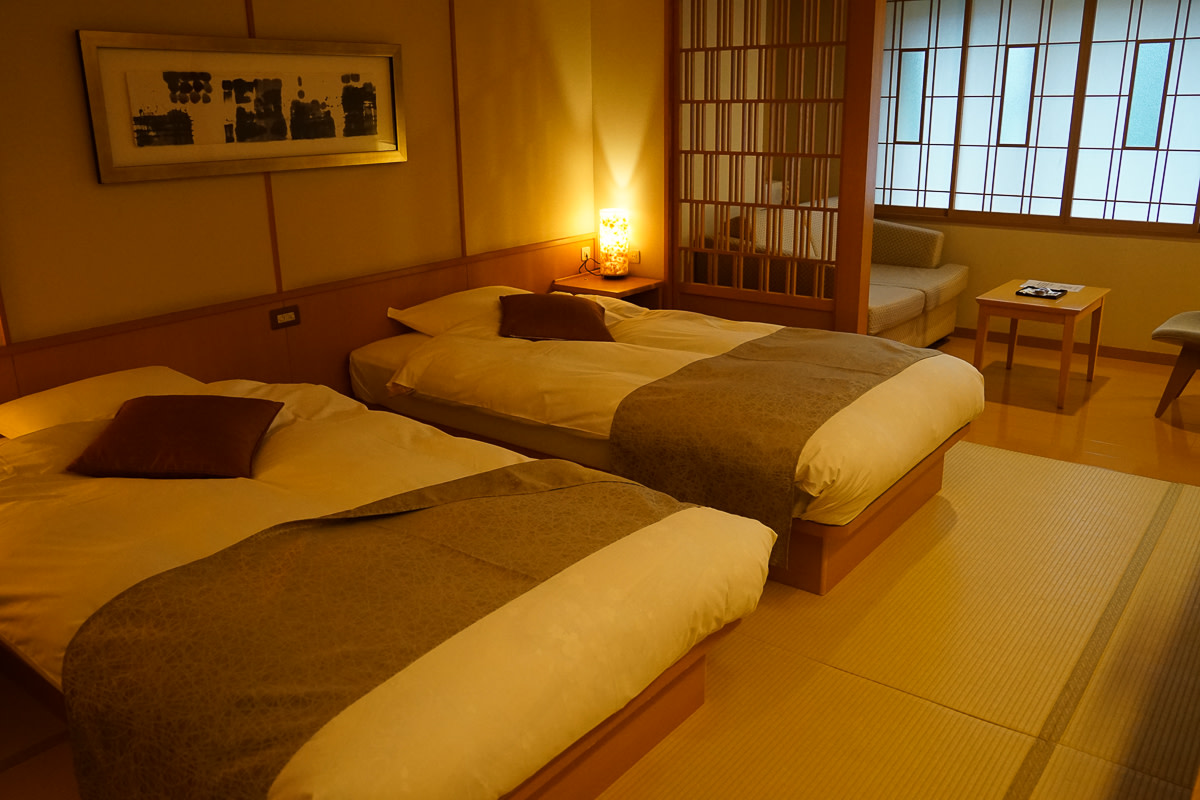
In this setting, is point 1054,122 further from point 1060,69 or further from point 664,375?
point 664,375

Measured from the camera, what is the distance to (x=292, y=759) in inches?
60.8

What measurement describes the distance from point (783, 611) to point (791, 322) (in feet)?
6.80

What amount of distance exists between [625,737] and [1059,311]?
3.38 meters

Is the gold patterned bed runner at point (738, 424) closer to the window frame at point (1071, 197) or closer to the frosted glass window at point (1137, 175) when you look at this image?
the window frame at point (1071, 197)

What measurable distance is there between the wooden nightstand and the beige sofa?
1.09 metres

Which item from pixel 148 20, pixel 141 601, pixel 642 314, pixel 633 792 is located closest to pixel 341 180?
pixel 148 20

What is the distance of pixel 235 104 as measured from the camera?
3443 mm

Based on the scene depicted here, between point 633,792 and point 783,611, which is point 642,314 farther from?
point 633,792

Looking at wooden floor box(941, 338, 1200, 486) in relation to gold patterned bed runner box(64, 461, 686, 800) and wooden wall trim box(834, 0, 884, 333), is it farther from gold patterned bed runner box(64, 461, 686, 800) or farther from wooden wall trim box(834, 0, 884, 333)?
gold patterned bed runner box(64, 461, 686, 800)

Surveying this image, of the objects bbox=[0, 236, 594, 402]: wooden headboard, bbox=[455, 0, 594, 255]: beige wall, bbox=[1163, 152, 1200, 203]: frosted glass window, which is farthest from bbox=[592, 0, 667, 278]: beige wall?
bbox=[1163, 152, 1200, 203]: frosted glass window

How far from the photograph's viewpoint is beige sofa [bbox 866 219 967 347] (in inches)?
197

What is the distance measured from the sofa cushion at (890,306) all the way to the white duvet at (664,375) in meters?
1.04

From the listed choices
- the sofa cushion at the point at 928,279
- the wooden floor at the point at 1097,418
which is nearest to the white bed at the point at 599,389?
the wooden floor at the point at 1097,418

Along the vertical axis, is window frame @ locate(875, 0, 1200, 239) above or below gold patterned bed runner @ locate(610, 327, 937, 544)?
above
